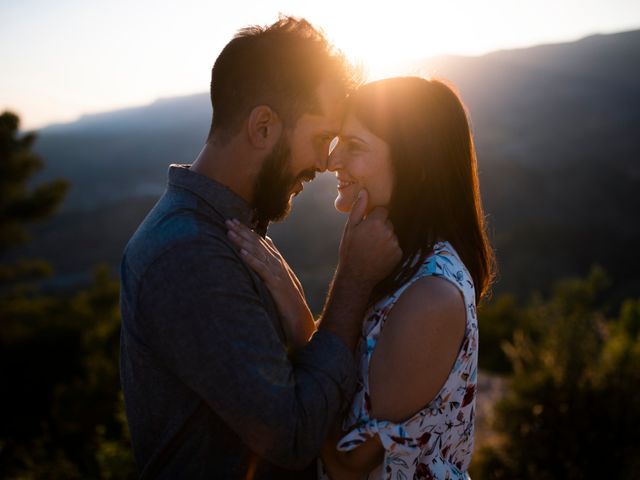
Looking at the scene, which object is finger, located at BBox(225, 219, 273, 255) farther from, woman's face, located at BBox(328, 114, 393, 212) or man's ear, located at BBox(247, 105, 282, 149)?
woman's face, located at BBox(328, 114, 393, 212)

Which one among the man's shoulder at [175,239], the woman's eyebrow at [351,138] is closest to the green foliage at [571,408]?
the woman's eyebrow at [351,138]

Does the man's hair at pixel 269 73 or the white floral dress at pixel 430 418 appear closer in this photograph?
the white floral dress at pixel 430 418

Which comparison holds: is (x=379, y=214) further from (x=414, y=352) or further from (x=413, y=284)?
(x=414, y=352)

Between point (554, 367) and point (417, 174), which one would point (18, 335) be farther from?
point (417, 174)

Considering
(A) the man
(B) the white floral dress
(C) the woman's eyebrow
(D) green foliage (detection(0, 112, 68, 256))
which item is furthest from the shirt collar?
(D) green foliage (detection(0, 112, 68, 256))

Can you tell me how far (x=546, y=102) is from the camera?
6469 cm

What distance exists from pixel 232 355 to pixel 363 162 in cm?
105

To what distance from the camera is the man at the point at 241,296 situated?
Result: 5.39ft

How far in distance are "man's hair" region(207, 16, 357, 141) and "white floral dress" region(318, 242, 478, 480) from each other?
776mm

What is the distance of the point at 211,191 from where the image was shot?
2035 millimetres

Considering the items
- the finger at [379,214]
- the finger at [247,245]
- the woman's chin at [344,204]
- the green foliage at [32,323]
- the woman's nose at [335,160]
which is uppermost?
the woman's nose at [335,160]

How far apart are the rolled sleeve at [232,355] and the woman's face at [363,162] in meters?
0.79

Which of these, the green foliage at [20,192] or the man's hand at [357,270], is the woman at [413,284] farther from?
the green foliage at [20,192]

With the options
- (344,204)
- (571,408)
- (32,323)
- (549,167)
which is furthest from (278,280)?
(549,167)
